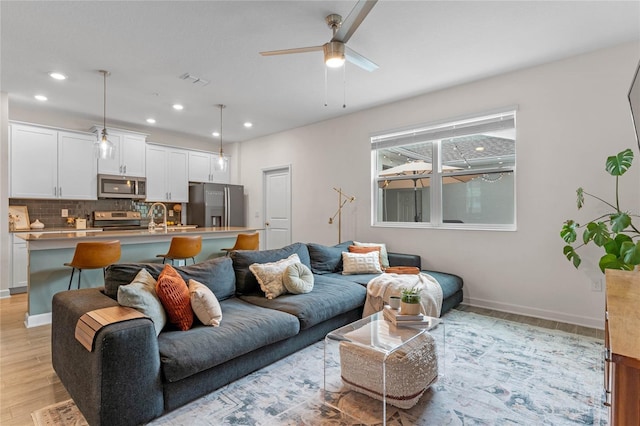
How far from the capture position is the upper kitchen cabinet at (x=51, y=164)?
482cm

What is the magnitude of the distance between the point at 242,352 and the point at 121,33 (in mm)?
2904

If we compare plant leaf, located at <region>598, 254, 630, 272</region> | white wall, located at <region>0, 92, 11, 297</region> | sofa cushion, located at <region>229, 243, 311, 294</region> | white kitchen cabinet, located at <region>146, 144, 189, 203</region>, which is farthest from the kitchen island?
plant leaf, located at <region>598, 254, 630, 272</region>

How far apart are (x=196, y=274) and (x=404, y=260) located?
2.67 m

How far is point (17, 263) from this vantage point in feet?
15.3

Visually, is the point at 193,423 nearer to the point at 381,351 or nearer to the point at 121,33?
the point at 381,351

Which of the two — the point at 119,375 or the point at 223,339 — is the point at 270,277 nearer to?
the point at 223,339

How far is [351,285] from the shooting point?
11.2ft

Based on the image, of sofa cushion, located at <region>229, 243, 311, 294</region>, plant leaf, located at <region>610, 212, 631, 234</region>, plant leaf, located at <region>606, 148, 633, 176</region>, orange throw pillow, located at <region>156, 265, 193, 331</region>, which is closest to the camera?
orange throw pillow, located at <region>156, 265, 193, 331</region>

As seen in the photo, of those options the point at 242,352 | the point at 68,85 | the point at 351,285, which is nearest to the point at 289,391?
the point at 242,352

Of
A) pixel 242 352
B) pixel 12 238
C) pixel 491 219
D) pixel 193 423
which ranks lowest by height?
pixel 193 423

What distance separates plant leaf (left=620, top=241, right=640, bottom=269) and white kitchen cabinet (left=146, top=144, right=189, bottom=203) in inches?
259

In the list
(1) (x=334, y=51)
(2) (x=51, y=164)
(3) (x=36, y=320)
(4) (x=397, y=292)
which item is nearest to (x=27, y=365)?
(3) (x=36, y=320)

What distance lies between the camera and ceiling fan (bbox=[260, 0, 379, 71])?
1.94 m

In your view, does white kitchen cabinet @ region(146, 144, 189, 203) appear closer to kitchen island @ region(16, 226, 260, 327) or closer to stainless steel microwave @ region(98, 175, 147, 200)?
stainless steel microwave @ region(98, 175, 147, 200)
